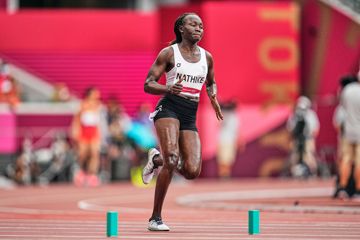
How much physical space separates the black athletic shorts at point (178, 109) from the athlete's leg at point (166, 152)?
97 mm

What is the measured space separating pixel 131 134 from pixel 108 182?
4.46 feet

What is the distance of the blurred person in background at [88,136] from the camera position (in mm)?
32375

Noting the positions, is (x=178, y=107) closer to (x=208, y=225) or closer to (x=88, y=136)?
(x=208, y=225)

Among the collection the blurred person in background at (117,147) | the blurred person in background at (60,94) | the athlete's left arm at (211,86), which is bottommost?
the blurred person in background at (117,147)

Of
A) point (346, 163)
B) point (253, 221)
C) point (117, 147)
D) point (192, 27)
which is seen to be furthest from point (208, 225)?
point (117, 147)

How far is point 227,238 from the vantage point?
1420 cm

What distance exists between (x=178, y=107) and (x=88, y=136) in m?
17.0

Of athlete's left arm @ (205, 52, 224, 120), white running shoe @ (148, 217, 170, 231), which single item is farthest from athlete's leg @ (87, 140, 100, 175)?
Result: white running shoe @ (148, 217, 170, 231)

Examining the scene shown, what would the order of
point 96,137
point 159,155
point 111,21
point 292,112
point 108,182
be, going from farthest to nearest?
point 111,21 → point 292,112 → point 108,182 → point 96,137 → point 159,155

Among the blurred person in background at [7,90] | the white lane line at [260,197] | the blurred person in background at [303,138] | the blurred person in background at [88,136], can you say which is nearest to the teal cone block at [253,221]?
the white lane line at [260,197]

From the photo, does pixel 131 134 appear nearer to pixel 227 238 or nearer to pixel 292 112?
pixel 292 112

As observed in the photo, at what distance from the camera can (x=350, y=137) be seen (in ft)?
77.2

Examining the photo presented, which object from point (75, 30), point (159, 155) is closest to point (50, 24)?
point (75, 30)

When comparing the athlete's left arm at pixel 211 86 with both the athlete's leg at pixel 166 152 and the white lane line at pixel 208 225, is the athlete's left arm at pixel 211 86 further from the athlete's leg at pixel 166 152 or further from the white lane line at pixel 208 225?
the white lane line at pixel 208 225
